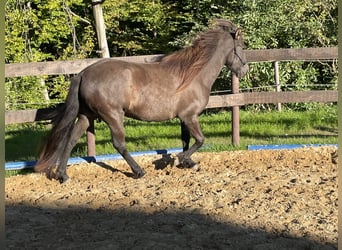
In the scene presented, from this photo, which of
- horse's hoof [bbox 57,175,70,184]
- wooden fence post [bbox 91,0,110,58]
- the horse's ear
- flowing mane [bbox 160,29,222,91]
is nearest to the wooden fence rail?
flowing mane [bbox 160,29,222,91]

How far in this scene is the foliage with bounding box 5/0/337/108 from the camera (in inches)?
522

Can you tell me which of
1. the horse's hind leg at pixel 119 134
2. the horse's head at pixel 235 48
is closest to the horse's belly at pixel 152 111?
the horse's hind leg at pixel 119 134

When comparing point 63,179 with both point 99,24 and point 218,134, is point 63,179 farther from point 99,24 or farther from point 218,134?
point 99,24

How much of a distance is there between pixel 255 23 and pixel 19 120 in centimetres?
839

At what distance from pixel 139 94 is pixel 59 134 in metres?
1.07

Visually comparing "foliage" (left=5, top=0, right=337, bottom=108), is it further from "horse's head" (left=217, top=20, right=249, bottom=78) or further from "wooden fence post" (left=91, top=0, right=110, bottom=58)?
"horse's head" (left=217, top=20, right=249, bottom=78)

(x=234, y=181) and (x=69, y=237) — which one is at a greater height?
(x=69, y=237)

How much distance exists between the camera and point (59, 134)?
6.09 metres

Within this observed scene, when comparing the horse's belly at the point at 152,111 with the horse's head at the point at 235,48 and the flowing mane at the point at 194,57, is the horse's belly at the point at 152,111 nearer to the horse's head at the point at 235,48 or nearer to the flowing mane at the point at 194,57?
the flowing mane at the point at 194,57

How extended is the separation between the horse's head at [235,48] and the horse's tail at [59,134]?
2157 mm

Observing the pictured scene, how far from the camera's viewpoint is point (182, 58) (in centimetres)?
656

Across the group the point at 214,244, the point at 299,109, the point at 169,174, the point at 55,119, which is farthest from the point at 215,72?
the point at 299,109

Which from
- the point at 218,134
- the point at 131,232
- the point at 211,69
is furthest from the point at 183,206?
the point at 218,134

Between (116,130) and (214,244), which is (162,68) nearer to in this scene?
(116,130)
